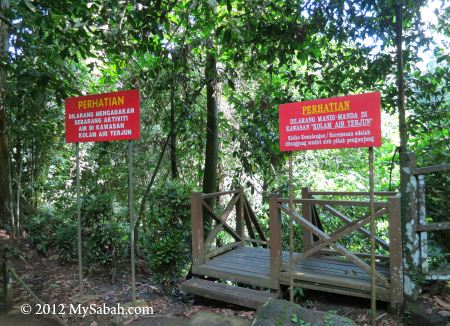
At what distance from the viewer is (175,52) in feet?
21.0

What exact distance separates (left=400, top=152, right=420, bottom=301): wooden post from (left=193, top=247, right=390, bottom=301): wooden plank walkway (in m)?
0.27

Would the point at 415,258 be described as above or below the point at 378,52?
below

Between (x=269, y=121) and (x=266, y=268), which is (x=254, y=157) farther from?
(x=266, y=268)

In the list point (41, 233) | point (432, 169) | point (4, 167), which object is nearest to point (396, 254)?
point (432, 169)

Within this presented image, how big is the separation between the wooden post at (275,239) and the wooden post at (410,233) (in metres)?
1.54

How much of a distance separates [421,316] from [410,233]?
87cm

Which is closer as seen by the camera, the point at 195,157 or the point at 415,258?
the point at 415,258

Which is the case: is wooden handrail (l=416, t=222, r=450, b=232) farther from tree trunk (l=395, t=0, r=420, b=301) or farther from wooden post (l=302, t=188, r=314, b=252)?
wooden post (l=302, t=188, r=314, b=252)

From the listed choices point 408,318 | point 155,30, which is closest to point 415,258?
point 408,318

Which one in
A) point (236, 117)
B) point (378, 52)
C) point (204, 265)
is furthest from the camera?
point (236, 117)

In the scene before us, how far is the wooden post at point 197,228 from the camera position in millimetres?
5379

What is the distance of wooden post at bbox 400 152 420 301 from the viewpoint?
3.85 metres

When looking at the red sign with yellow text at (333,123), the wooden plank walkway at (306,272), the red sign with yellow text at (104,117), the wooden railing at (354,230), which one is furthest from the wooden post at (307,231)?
the red sign with yellow text at (104,117)

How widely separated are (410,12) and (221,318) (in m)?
4.96
